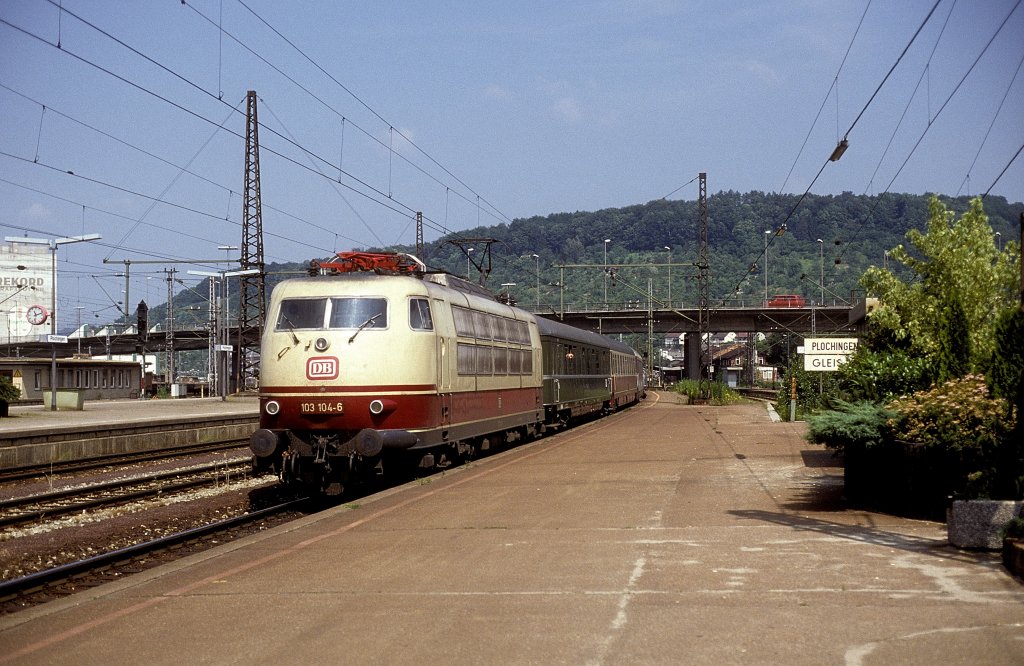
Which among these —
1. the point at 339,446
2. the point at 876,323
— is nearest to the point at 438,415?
the point at 339,446

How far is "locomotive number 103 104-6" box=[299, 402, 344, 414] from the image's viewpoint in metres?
15.3

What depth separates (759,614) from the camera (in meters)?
6.94

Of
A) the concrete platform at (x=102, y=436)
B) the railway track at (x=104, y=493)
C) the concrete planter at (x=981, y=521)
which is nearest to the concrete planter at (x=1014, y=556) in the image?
the concrete planter at (x=981, y=521)

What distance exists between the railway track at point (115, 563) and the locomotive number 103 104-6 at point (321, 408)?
5.15 ft

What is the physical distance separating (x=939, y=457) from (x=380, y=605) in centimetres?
663

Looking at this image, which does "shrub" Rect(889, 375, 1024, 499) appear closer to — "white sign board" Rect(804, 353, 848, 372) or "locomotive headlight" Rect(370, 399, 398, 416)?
"locomotive headlight" Rect(370, 399, 398, 416)

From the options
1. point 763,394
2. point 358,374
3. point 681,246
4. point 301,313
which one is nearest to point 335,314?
point 301,313

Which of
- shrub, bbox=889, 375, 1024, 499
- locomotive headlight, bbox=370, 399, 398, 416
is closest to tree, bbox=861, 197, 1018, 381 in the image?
shrub, bbox=889, 375, 1024, 499

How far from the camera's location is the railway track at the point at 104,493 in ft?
48.1

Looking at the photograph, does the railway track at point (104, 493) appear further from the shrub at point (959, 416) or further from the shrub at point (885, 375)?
the shrub at point (959, 416)

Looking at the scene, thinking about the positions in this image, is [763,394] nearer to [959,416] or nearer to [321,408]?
[321,408]

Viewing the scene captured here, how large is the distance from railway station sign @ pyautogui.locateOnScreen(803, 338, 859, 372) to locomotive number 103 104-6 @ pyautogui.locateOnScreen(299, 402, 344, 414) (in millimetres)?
12018

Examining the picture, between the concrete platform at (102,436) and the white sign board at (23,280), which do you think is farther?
the white sign board at (23,280)

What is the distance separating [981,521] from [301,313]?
A: 402 inches
